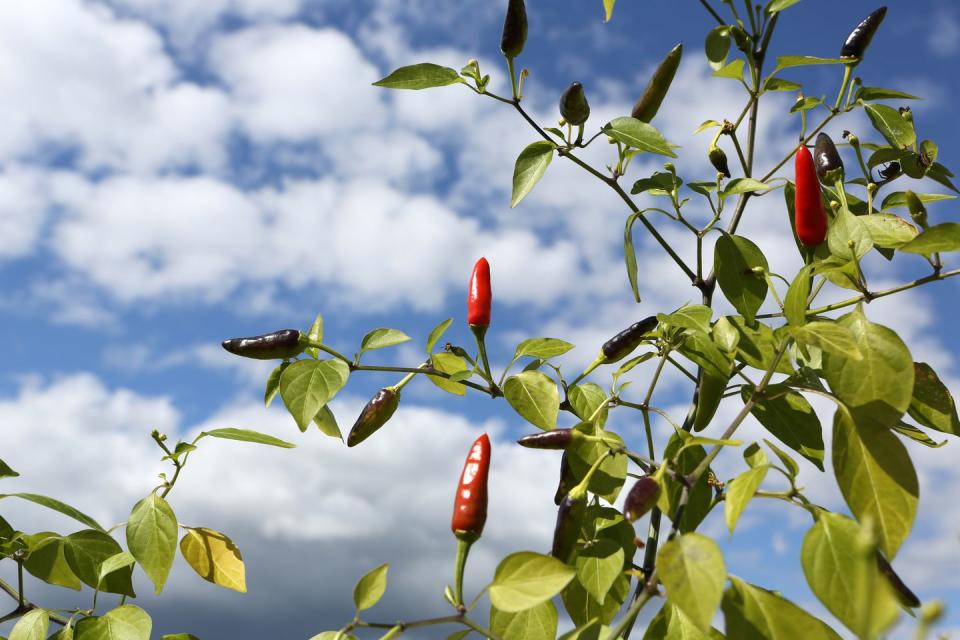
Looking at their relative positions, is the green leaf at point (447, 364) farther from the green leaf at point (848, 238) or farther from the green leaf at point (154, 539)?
the green leaf at point (848, 238)

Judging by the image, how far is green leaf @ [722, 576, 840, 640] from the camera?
1.24 meters

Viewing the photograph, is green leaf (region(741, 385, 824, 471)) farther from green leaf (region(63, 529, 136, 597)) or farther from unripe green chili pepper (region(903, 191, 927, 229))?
green leaf (region(63, 529, 136, 597))

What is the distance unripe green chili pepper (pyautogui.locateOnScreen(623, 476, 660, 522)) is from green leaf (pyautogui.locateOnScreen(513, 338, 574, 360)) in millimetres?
624

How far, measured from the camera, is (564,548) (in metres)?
1.49

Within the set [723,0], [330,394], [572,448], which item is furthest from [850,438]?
[723,0]

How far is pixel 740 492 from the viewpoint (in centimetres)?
125

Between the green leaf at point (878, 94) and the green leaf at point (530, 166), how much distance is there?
30.8 inches

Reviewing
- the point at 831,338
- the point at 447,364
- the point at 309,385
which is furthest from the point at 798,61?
the point at 309,385

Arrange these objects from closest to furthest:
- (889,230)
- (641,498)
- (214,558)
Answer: (641,498), (889,230), (214,558)

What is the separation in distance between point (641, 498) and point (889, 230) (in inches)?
30.3

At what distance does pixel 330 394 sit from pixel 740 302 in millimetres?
839

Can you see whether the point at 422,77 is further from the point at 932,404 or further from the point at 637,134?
the point at 932,404

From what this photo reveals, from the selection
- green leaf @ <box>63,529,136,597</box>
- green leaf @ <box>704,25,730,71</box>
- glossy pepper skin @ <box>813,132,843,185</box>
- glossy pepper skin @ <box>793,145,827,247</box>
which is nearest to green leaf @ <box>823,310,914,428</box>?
glossy pepper skin @ <box>793,145,827,247</box>

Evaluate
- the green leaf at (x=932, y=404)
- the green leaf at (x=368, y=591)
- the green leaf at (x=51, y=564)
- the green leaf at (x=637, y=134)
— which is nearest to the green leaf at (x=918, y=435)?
the green leaf at (x=932, y=404)
